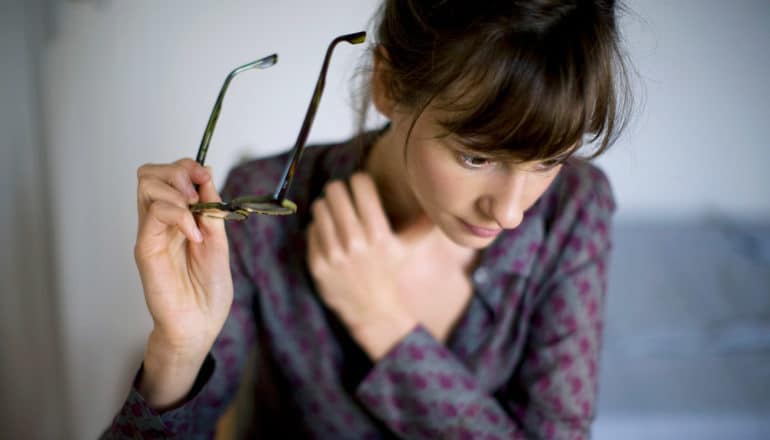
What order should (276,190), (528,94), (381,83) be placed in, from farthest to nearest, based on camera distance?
1. (381,83)
2. (528,94)
3. (276,190)

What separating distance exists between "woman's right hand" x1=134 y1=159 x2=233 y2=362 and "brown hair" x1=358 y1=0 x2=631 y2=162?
0.66 ft

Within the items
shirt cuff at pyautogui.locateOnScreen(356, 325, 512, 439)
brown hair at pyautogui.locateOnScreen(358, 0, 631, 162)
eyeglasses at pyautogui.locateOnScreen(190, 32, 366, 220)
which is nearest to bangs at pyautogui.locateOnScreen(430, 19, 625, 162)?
brown hair at pyautogui.locateOnScreen(358, 0, 631, 162)

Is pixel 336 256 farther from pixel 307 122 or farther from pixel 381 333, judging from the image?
pixel 307 122

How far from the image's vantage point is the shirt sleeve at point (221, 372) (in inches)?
16.7

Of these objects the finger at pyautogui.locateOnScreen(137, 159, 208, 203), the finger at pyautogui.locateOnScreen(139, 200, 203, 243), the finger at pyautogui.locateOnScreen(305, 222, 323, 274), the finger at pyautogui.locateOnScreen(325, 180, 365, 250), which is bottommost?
the finger at pyautogui.locateOnScreen(305, 222, 323, 274)

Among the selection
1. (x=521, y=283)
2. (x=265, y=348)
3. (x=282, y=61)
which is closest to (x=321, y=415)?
(x=265, y=348)

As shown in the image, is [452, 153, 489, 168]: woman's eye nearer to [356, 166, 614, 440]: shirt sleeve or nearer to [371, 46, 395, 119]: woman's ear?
[371, 46, 395, 119]: woman's ear

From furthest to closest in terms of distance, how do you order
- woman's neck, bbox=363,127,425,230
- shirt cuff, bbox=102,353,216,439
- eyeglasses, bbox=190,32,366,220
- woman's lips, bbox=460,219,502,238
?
woman's neck, bbox=363,127,425,230 < woman's lips, bbox=460,219,502,238 < shirt cuff, bbox=102,353,216,439 < eyeglasses, bbox=190,32,366,220

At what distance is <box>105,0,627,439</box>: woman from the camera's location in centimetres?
40

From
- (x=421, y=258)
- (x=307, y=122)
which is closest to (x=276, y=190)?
(x=307, y=122)

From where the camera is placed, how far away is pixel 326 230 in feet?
1.88

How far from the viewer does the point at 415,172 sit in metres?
0.51

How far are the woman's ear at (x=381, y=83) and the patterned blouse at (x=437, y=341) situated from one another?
4.3 inches

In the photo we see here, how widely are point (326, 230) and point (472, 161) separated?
0.19 meters
